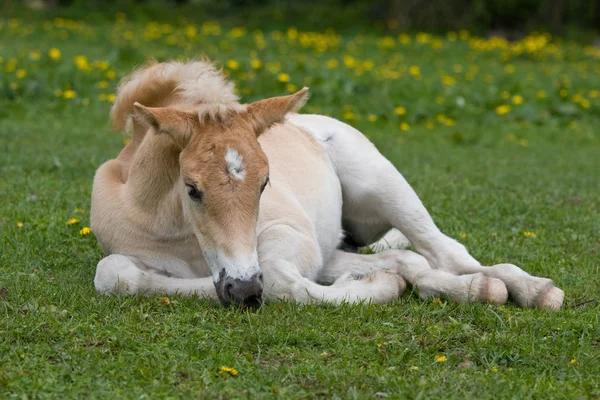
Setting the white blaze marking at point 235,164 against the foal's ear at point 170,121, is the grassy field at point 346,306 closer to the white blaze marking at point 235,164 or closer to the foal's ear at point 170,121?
the white blaze marking at point 235,164

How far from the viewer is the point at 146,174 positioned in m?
4.57

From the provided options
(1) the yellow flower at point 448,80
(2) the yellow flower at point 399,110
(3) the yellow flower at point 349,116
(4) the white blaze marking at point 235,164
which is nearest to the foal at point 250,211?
(4) the white blaze marking at point 235,164

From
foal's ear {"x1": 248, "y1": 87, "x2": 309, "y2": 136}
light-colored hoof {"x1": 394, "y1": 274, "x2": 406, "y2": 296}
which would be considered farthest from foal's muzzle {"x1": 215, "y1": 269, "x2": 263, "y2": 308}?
light-colored hoof {"x1": 394, "y1": 274, "x2": 406, "y2": 296}

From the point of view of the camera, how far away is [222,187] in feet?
13.1

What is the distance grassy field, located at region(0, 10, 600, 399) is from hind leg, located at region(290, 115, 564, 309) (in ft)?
1.79

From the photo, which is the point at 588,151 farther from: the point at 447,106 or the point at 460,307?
the point at 460,307

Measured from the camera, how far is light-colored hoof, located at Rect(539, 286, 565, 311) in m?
4.39

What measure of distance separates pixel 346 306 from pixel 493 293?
2.43ft

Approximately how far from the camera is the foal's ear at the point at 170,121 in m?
4.09

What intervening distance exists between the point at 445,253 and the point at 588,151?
21.6ft

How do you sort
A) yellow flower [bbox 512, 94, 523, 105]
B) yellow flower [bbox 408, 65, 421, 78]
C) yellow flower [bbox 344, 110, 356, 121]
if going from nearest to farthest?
1. yellow flower [bbox 344, 110, 356, 121]
2. yellow flower [bbox 512, 94, 523, 105]
3. yellow flower [bbox 408, 65, 421, 78]

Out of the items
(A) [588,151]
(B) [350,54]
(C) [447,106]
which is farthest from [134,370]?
(B) [350,54]

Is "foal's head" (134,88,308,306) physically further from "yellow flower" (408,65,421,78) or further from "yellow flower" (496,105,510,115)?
"yellow flower" (408,65,421,78)

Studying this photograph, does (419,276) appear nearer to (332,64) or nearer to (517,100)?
(517,100)
